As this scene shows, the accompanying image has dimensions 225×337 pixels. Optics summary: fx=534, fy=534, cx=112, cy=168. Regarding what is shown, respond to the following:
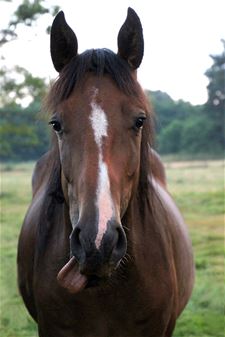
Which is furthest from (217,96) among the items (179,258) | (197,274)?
(179,258)

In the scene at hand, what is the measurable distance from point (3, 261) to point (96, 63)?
597cm

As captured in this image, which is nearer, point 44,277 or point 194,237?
point 44,277

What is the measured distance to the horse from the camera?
207 cm

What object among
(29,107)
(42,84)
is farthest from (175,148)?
(42,84)

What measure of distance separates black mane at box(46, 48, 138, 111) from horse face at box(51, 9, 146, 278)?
3 centimetres

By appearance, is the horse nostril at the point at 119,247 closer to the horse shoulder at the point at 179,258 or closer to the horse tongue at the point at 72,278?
the horse tongue at the point at 72,278

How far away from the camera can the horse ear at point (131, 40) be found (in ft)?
8.43

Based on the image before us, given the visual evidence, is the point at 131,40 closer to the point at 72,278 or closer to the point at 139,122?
the point at 139,122

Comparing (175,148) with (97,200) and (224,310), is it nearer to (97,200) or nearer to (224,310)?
(224,310)

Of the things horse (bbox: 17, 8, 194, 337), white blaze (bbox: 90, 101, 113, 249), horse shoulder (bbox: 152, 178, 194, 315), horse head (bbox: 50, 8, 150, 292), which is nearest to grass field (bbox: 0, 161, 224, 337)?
horse shoulder (bbox: 152, 178, 194, 315)

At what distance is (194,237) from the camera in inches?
387

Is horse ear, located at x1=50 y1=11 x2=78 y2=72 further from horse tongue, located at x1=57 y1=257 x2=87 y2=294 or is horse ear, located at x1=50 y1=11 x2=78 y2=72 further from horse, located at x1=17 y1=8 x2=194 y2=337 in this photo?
horse tongue, located at x1=57 y1=257 x2=87 y2=294

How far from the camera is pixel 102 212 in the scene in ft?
6.54

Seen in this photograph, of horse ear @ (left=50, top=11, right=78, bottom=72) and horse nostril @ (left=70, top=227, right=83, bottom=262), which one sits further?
horse ear @ (left=50, top=11, right=78, bottom=72)
